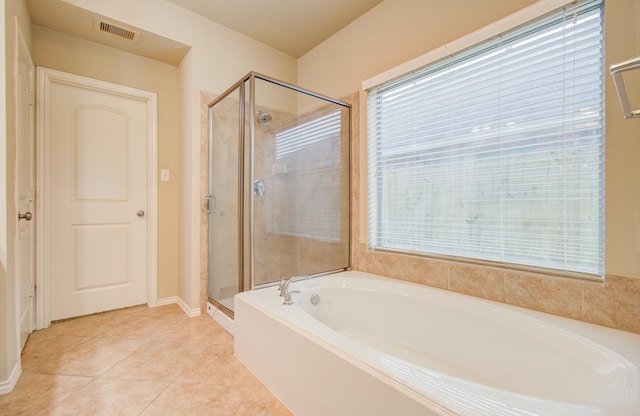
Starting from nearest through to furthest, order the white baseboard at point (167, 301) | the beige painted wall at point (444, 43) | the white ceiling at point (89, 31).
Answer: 1. the beige painted wall at point (444, 43)
2. the white ceiling at point (89, 31)
3. the white baseboard at point (167, 301)

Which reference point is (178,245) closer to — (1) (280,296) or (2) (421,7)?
(1) (280,296)

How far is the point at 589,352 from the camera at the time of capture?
3.39 feet

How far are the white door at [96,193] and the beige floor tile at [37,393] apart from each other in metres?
0.91

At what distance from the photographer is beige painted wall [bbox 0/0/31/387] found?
1.34m

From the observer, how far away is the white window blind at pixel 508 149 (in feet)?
4.20

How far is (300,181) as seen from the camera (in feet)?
7.60

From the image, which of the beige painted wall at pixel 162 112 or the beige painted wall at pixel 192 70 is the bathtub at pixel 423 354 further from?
the beige painted wall at pixel 162 112

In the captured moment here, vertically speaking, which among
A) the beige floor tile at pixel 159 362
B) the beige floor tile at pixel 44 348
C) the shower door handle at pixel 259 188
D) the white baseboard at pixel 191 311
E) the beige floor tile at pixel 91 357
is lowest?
the beige floor tile at pixel 159 362

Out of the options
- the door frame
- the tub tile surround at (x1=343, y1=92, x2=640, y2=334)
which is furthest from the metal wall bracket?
the door frame

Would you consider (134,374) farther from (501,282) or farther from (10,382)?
(501,282)

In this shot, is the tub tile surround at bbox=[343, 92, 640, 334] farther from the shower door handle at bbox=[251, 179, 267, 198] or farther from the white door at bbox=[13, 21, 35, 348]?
the white door at bbox=[13, 21, 35, 348]

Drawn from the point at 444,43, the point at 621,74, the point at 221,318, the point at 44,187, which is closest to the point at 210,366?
the point at 221,318

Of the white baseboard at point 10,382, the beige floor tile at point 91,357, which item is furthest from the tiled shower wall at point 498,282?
the white baseboard at point 10,382

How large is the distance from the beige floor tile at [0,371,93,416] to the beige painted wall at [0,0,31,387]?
0.30ft
